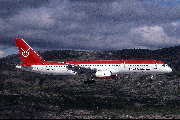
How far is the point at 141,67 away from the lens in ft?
209

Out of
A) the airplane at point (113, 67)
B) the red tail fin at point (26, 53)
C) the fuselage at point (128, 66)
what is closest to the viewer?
the airplane at point (113, 67)

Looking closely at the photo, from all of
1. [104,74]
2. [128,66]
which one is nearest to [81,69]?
[104,74]

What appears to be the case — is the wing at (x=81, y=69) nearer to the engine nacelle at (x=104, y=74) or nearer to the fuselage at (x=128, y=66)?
the fuselage at (x=128, y=66)

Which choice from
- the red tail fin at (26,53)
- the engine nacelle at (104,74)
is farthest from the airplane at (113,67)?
the red tail fin at (26,53)

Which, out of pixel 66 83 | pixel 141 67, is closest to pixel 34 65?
pixel 141 67

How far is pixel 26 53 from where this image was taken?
71.1m

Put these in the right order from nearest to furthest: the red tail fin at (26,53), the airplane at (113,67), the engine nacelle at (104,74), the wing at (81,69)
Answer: the engine nacelle at (104,74) → the airplane at (113,67) → the wing at (81,69) → the red tail fin at (26,53)

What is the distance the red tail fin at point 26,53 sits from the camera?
7056cm

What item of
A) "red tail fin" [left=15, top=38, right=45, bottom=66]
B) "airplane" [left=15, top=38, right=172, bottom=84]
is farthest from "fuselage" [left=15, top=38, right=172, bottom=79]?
"red tail fin" [left=15, top=38, right=45, bottom=66]

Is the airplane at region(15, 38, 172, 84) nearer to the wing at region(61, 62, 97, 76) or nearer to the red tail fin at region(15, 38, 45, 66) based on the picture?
the wing at region(61, 62, 97, 76)

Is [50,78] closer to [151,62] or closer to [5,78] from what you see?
[5,78]

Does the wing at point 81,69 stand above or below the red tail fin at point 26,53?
below

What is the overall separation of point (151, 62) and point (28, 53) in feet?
126

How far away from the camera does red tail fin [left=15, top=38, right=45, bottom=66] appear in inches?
2778
